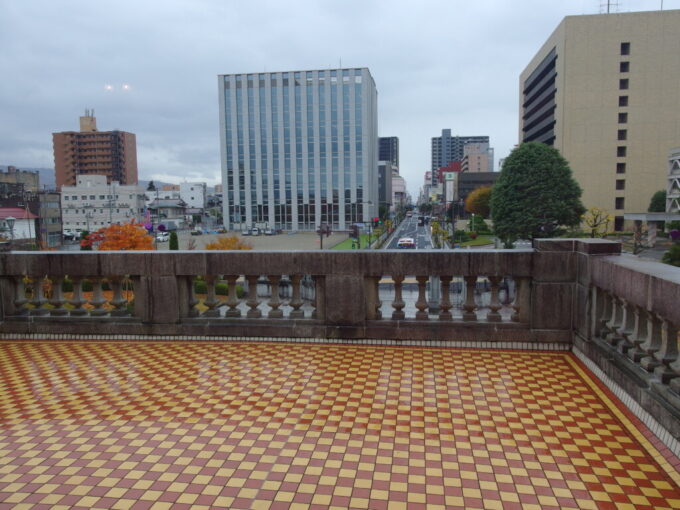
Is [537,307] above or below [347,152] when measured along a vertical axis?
below

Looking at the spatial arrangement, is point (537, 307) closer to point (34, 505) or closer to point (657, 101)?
point (34, 505)

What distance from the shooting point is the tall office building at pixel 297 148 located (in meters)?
88.5

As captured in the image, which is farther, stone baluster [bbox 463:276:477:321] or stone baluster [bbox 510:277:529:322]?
stone baluster [bbox 510:277:529:322]

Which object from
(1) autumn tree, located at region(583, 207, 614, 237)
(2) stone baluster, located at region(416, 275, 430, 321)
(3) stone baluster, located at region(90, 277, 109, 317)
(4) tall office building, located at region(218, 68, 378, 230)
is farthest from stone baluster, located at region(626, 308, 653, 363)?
(4) tall office building, located at region(218, 68, 378, 230)

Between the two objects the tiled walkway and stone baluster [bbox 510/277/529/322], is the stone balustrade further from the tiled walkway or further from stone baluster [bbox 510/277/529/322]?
the tiled walkway

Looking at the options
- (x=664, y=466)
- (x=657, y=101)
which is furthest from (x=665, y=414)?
(x=657, y=101)

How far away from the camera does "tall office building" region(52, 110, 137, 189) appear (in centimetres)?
12312

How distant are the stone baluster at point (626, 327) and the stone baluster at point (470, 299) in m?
1.79

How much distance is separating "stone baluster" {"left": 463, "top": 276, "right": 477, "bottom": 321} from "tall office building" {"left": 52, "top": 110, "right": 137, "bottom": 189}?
432 ft

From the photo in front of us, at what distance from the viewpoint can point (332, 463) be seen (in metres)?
3.46

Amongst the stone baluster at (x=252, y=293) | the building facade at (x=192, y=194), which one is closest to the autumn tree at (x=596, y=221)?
the stone baluster at (x=252, y=293)

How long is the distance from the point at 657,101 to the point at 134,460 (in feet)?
241

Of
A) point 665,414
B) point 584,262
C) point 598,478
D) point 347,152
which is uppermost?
point 347,152

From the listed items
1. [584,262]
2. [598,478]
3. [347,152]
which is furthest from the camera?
[347,152]
